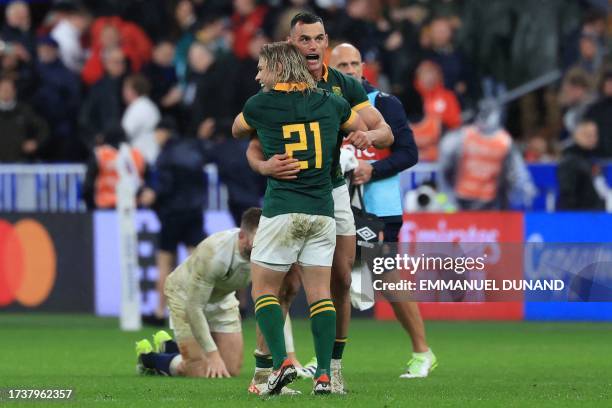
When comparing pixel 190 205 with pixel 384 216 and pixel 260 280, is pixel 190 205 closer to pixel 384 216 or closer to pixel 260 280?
pixel 384 216

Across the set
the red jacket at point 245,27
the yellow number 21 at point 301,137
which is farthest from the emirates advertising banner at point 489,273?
the red jacket at point 245,27

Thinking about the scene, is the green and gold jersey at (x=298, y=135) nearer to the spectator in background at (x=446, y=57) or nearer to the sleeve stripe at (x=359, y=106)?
the sleeve stripe at (x=359, y=106)

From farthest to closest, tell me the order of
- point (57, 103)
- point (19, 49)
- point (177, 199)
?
point (19, 49), point (57, 103), point (177, 199)

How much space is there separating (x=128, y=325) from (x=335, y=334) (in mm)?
8289

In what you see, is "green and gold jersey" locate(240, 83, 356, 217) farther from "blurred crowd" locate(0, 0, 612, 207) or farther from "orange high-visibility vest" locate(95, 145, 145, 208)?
"blurred crowd" locate(0, 0, 612, 207)

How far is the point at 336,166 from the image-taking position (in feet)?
33.5

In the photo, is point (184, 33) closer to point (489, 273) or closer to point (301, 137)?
point (489, 273)

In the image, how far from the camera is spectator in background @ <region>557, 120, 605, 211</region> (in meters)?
18.8

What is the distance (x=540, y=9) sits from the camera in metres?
21.7

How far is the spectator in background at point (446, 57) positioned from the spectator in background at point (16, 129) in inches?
211

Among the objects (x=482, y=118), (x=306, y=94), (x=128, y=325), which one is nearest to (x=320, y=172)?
(x=306, y=94)

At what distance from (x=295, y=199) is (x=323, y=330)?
82 centimetres

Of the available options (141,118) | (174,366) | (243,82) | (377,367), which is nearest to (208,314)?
(174,366)

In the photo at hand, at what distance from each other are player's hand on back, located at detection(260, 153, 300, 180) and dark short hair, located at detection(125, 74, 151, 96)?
11.2 meters
